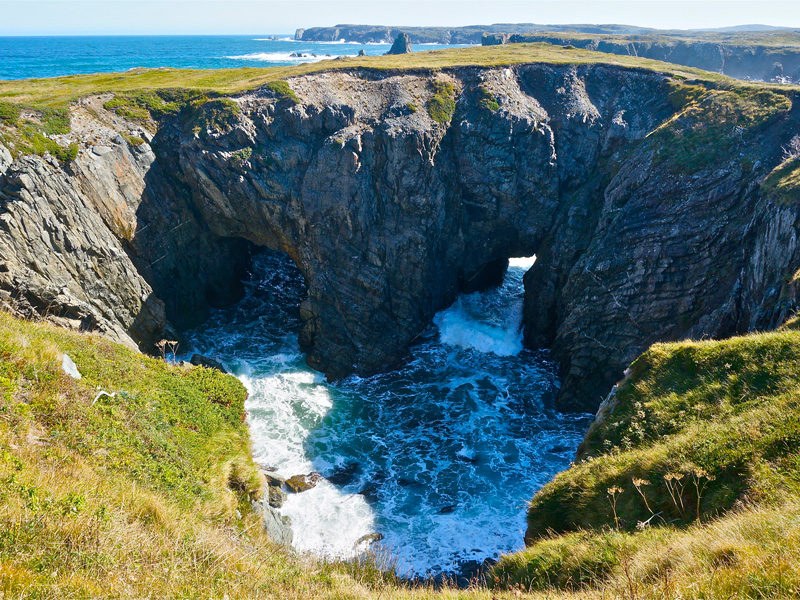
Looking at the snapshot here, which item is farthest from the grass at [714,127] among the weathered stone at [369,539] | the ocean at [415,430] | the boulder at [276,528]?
the boulder at [276,528]

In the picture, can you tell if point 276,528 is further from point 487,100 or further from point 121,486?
point 487,100

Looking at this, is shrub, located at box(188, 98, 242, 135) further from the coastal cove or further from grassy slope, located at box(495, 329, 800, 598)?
grassy slope, located at box(495, 329, 800, 598)

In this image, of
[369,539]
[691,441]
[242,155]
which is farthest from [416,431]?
[242,155]

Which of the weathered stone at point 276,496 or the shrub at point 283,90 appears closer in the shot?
the weathered stone at point 276,496

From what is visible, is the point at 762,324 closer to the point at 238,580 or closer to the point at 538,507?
the point at 538,507

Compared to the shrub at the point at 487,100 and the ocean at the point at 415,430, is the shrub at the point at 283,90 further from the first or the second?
the ocean at the point at 415,430

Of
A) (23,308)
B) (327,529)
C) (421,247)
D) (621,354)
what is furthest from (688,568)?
(421,247)

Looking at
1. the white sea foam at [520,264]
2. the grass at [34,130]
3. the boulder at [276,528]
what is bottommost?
the white sea foam at [520,264]
